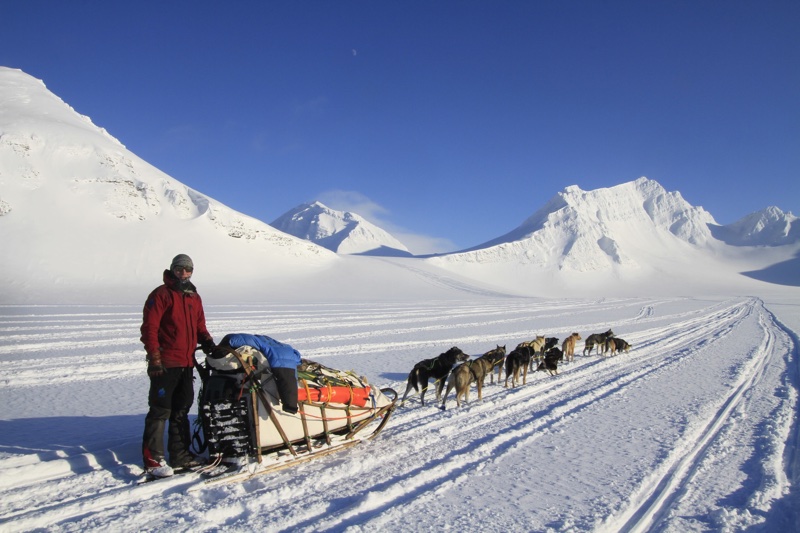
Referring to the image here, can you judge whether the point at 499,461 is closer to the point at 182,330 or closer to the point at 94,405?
the point at 182,330

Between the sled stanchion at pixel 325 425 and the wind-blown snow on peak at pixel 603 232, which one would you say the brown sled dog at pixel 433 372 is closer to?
the sled stanchion at pixel 325 425

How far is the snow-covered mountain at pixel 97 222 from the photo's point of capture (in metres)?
34.5

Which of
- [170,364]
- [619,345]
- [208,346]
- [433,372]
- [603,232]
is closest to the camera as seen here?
[170,364]

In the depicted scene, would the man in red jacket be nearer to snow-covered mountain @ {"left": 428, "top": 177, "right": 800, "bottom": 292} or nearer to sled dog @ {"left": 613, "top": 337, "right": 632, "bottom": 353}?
sled dog @ {"left": 613, "top": 337, "right": 632, "bottom": 353}

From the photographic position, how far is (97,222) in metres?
42.0

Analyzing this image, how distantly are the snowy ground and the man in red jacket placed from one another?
0.92ft

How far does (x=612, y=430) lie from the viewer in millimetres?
5723

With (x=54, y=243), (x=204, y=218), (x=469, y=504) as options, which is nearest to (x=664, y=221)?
(x=204, y=218)

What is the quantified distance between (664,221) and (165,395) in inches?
6110

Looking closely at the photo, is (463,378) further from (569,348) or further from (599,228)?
(599,228)

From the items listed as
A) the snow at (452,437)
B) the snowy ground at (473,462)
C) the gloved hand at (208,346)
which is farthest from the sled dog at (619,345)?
the gloved hand at (208,346)

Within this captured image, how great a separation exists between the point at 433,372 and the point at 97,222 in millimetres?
45418

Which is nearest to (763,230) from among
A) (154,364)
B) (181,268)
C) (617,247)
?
(617,247)

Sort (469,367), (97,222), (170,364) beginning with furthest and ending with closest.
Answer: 1. (97,222)
2. (469,367)
3. (170,364)
